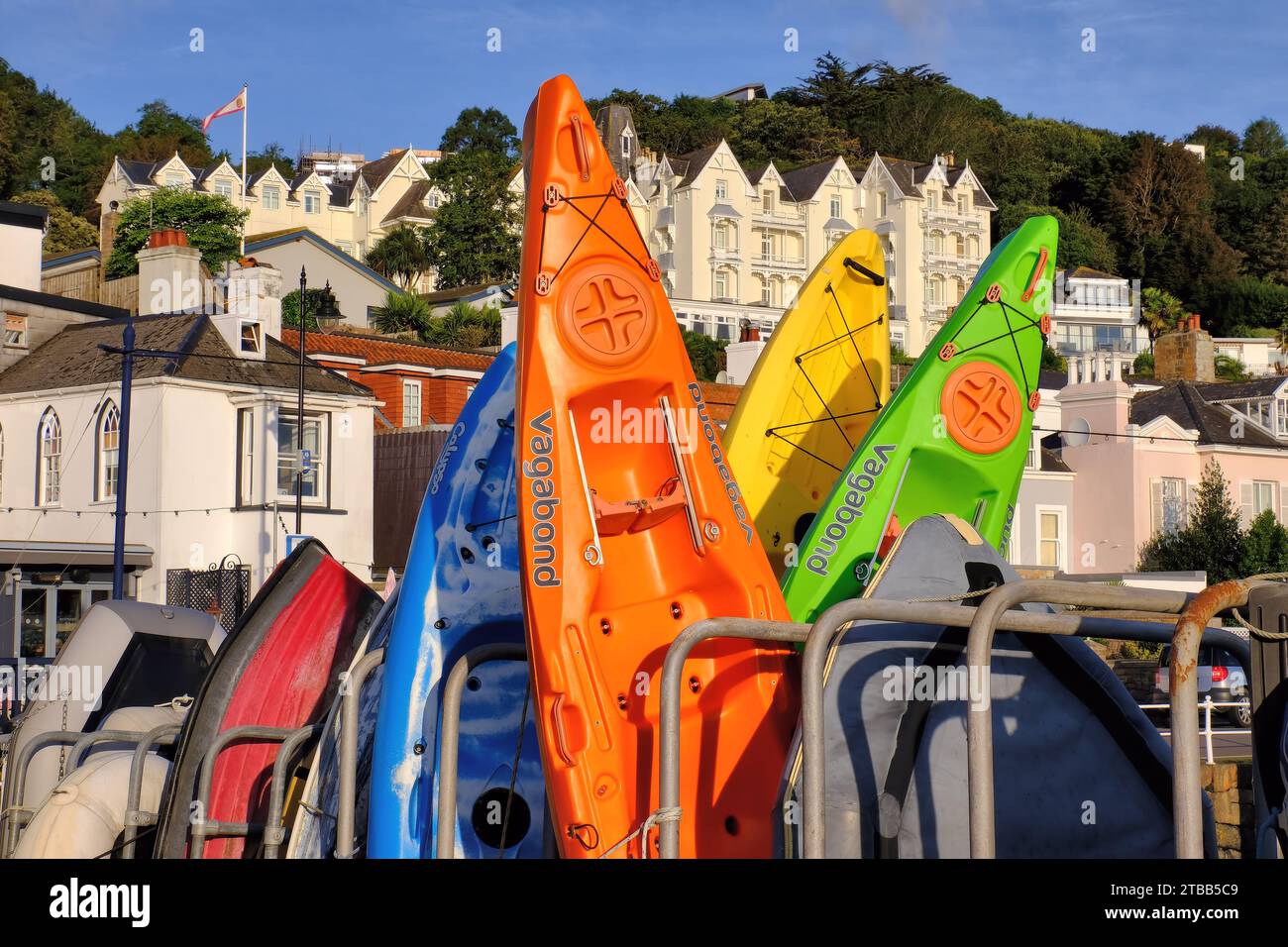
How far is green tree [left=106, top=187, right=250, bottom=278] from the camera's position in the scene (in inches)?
2068

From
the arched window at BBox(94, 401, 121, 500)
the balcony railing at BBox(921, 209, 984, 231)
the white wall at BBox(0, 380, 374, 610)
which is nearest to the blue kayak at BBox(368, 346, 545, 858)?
the white wall at BBox(0, 380, 374, 610)

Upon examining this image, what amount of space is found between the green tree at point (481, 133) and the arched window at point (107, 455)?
6682 centimetres

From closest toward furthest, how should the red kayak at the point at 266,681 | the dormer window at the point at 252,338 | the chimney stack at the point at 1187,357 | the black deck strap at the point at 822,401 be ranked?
1. the red kayak at the point at 266,681
2. the black deck strap at the point at 822,401
3. the dormer window at the point at 252,338
4. the chimney stack at the point at 1187,357

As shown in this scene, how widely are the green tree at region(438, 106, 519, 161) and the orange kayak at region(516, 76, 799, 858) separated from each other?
87056 millimetres

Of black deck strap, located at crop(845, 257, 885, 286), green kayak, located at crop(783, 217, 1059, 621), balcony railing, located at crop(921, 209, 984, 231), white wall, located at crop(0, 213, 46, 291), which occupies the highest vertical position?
balcony railing, located at crop(921, 209, 984, 231)

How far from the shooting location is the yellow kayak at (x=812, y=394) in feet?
29.4

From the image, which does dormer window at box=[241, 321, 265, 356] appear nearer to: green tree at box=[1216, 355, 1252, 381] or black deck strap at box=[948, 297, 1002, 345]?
black deck strap at box=[948, 297, 1002, 345]

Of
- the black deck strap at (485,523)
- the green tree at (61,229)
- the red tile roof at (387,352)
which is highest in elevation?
the green tree at (61,229)

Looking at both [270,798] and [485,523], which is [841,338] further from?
[270,798]

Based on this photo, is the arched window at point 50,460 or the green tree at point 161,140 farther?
the green tree at point 161,140

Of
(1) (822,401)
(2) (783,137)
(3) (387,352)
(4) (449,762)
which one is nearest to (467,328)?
(3) (387,352)

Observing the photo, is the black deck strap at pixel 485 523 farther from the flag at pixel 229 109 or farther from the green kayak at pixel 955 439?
the flag at pixel 229 109

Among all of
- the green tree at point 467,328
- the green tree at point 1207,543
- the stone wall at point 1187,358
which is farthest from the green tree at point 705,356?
the green tree at point 1207,543

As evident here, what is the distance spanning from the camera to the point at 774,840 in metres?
5.06
